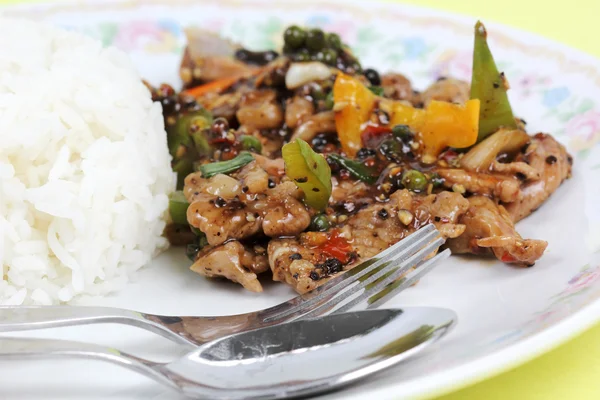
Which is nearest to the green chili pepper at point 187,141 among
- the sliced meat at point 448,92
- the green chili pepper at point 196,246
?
the green chili pepper at point 196,246

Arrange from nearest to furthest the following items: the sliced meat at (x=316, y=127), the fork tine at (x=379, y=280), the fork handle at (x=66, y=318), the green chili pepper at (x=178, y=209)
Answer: the fork handle at (x=66, y=318)
the fork tine at (x=379, y=280)
the green chili pepper at (x=178, y=209)
the sliced meat at (x=316, y=127)

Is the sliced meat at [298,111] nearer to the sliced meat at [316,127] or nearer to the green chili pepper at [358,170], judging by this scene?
the sliced meat at [316,127]

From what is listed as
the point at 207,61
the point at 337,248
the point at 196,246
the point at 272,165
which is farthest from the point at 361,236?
the point at 207,61

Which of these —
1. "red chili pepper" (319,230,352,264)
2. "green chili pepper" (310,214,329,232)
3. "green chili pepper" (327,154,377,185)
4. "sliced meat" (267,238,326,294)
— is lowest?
"sliced meat" (267,238,326,294)

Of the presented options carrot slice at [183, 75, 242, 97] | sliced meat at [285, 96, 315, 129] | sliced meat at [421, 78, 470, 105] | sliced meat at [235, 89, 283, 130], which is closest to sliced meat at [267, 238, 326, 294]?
sliced meat at [285, 96, 315, 129]

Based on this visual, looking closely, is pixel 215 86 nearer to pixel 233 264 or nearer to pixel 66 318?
pixel 233 264

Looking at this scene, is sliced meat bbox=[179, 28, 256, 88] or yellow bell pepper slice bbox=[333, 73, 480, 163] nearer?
yellow bell pepper slice bbox=[333, 73, 480, 163]

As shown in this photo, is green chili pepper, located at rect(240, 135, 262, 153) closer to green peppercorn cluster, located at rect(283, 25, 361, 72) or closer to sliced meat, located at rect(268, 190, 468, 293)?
sliced meat, located at rect(268, 190, 468, 293)
